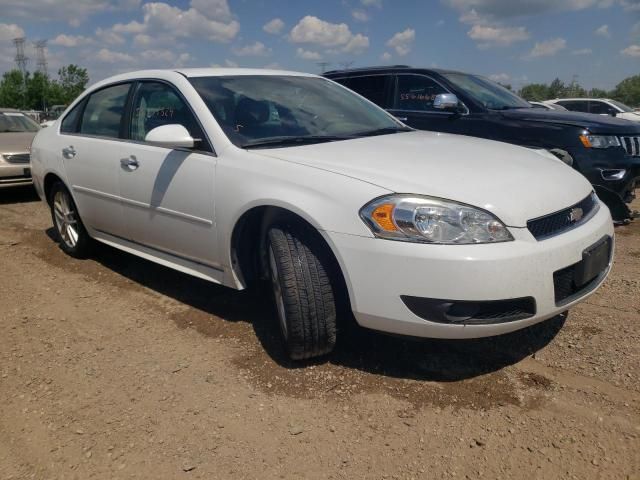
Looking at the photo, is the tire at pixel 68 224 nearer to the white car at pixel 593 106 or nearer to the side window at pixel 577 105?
the white car at pixel 593 106

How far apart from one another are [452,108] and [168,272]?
3496mm

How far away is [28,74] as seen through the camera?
64938mm

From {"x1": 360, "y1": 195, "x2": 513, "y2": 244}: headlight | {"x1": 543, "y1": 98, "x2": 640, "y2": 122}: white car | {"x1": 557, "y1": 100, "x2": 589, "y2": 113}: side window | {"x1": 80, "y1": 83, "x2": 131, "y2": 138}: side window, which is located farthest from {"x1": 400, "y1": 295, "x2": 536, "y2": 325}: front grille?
{"x1": 557, "y1": 100, "x2": 589, "y2": 113}: side window

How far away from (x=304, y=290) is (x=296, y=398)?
0.51m

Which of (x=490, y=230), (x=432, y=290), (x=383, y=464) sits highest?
(x=490, y=230)

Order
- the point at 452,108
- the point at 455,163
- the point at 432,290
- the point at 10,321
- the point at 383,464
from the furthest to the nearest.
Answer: the point at 452,108 → the point at 10,321 → the point at 455,163 → the point at 432,290 → the point at 383,464

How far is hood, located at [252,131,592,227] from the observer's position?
8.05 ft

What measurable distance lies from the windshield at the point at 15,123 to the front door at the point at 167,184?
6565 millimetres

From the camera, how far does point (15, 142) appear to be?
8.23 metres

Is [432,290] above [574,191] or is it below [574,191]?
below

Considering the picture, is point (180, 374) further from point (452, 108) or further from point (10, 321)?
point (452, 108)

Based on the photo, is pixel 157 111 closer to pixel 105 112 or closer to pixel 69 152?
pixel 105 112

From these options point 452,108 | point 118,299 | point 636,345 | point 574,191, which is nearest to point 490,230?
point 574,191

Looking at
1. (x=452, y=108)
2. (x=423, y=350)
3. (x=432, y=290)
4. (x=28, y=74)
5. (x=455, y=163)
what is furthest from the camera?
(x=28, y=74)
